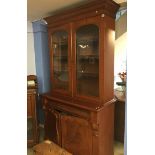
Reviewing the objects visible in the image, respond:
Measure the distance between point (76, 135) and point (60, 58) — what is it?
105 centimetres

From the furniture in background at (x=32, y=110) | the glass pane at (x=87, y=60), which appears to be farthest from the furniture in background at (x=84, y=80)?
the furniture in background at (x=32, y=110)

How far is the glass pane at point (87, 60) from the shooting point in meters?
1.93

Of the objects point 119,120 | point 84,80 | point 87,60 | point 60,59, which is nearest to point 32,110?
point 60,59

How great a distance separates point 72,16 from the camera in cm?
204

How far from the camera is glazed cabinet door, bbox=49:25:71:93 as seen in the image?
221 centimetres

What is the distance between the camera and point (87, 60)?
6.75 ft

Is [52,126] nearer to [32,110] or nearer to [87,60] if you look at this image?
[32,110]

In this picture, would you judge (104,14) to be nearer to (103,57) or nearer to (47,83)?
(103,57)

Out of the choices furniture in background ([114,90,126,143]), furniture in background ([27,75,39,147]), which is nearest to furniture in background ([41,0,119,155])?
furniture in background ([27,75,39,147])

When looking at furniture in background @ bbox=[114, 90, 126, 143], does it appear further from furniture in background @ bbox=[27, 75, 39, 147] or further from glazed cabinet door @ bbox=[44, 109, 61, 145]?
furniture in background @ bbox=[27, 75, 39, 147]

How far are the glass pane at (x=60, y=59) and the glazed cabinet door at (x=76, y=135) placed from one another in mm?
460

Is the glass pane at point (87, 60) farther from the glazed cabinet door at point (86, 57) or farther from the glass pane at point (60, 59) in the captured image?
the glass pane at point (60, 59)
